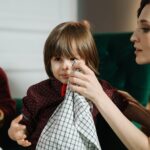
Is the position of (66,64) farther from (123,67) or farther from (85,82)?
(123,67)

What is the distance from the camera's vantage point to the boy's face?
89 centimetres

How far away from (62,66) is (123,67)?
1.45ft

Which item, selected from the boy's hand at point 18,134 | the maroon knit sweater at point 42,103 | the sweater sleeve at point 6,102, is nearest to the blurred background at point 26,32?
the sweater sleeve at point 6,102

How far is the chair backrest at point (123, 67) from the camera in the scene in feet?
3.89

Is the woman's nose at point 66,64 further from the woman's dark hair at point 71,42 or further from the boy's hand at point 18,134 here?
the boy's hand at point 18,134

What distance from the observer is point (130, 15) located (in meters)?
1.91

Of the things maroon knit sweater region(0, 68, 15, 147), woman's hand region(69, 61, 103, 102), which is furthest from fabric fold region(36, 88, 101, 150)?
maroon knit sweater region(0, 68, 15, 147)

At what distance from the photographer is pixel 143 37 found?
0.82m

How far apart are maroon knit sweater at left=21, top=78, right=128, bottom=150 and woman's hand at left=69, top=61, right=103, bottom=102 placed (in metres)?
0.19

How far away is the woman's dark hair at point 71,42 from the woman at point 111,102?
0.14 meters

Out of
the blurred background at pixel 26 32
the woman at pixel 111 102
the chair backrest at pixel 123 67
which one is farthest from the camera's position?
the blurred background at pixel 26 32

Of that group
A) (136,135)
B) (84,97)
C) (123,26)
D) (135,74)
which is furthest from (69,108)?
(123,26)

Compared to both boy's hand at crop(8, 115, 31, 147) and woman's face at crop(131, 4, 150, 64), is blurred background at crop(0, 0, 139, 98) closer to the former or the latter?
boy's hand at crop(8, 115, 31, 147)

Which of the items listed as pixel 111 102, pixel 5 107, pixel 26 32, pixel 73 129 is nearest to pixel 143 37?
pixel 111 102
